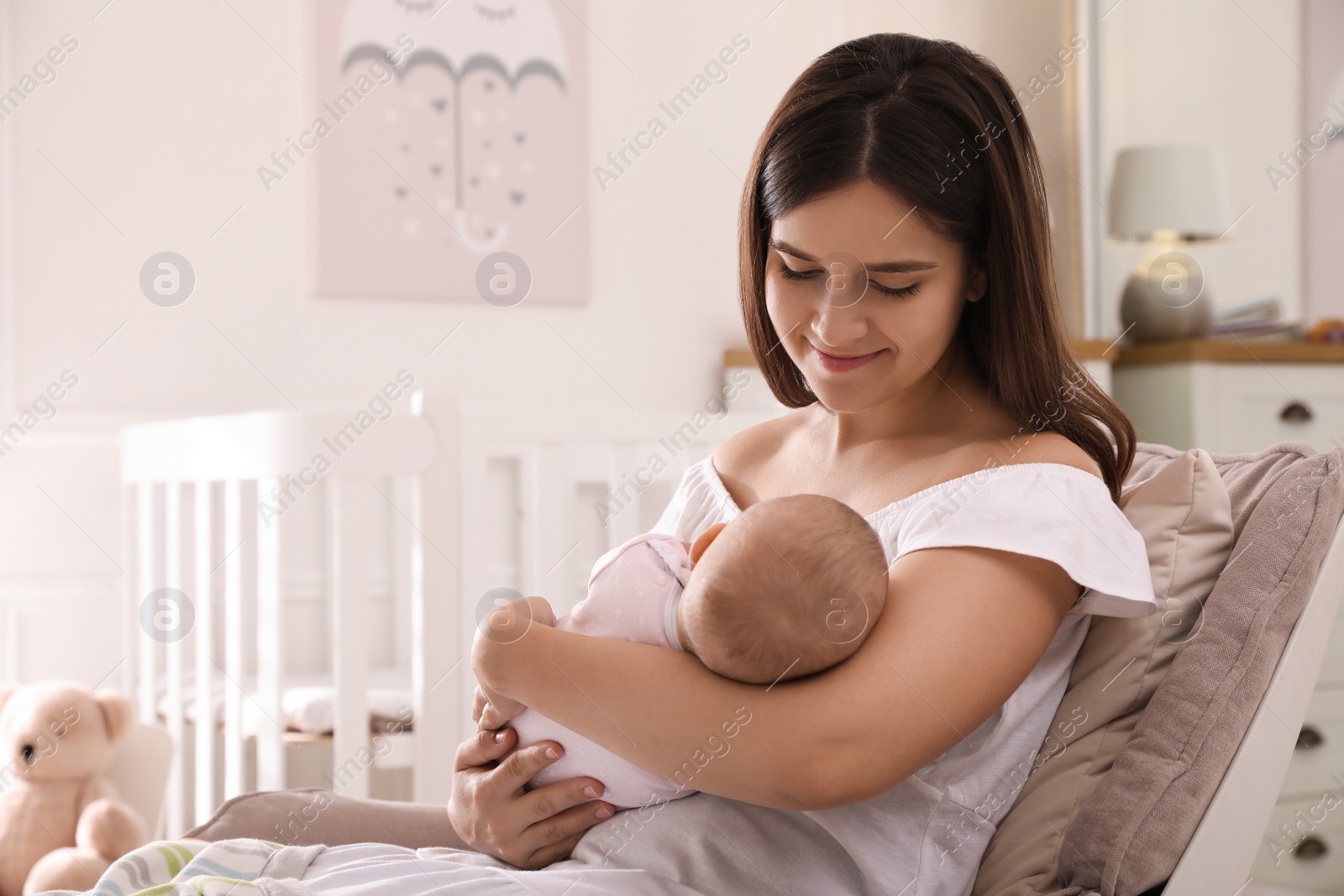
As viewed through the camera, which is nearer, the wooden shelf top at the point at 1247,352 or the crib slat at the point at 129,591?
the crib slat at the point at 129,591

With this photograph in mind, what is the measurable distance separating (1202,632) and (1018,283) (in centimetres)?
32

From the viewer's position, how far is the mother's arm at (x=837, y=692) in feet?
2.53

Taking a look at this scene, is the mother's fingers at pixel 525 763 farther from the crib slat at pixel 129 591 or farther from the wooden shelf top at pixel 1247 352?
the wooden shelf top at pixel 1247 352

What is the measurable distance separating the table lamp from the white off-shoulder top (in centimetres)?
201

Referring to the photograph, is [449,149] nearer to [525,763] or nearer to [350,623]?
[350,623]

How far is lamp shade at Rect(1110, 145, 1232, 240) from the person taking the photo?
268cm

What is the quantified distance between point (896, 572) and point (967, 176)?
1.13 ft

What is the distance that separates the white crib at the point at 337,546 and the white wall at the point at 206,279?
18cm

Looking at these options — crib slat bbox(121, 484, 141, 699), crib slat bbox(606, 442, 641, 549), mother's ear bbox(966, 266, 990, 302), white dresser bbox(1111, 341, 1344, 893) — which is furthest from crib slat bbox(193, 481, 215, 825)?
white dresser bbox(1111, 341, 1344, 893)

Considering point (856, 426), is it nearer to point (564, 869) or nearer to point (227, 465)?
point (564, 869)

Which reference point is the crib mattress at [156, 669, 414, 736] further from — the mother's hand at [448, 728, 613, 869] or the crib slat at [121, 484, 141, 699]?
the mother's hand at [448, 728, 613, 869]

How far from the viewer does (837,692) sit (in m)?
0.78

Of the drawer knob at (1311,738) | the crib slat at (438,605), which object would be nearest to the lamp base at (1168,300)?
the drawer knob at (1311,738)

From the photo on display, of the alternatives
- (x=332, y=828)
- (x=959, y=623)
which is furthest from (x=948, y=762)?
(x=332, y=828)
